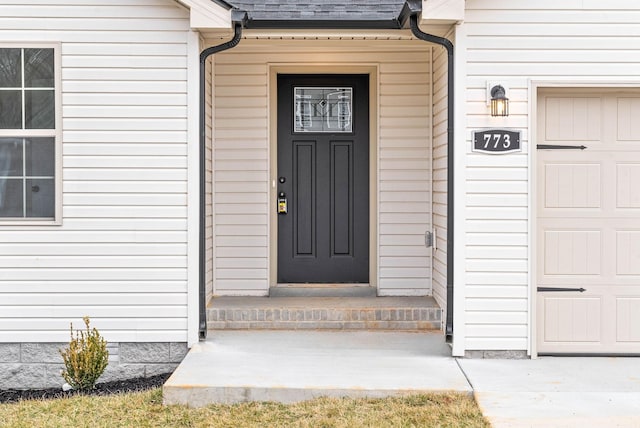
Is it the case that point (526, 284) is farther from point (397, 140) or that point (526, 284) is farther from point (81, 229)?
point (81, 229)

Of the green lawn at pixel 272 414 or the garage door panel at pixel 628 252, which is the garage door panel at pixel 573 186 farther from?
the green lawn at pixel 272 414

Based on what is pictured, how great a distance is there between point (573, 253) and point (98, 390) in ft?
12.2

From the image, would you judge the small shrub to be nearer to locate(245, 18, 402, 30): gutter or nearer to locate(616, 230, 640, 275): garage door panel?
locate(245, 18, 402, 30): gutter

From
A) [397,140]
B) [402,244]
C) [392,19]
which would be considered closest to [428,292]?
[402,244]

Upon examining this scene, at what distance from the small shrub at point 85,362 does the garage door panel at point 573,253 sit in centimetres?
340

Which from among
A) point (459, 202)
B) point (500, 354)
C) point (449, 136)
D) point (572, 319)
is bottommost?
point (500, 354)

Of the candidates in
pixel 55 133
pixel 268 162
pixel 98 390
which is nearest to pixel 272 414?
pixel 98 390

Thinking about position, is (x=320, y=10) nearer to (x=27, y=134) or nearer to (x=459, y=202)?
(x=459, y=202)

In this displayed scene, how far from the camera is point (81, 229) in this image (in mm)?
6070

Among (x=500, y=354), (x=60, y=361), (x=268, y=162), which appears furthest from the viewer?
(x=268, y=162)

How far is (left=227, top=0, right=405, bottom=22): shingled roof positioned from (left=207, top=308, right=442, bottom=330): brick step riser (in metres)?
2.43

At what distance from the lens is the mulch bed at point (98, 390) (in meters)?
5.74

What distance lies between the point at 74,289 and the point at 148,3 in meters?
2.28

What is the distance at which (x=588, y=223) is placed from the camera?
236 inches
